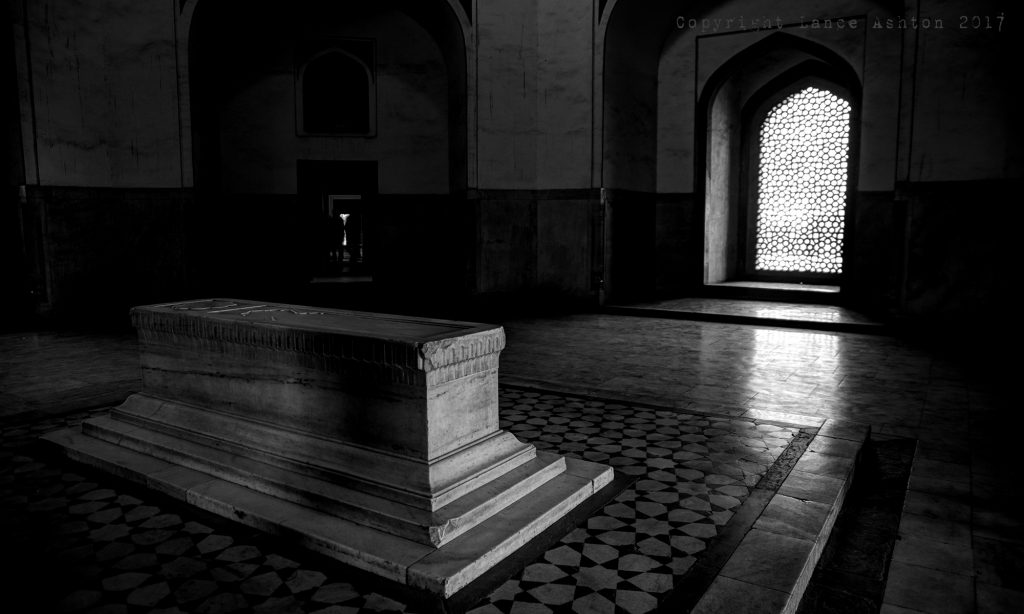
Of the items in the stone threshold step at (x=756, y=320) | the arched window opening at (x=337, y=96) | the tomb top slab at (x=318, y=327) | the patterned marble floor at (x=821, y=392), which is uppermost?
the arched window opening at (x=337, y=96)

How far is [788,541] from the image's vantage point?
6.77ft

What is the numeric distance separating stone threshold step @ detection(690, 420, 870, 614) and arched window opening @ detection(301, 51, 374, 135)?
7.70 m

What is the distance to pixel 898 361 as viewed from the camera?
4.95 meters

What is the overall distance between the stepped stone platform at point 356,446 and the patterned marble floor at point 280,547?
3.7 inches

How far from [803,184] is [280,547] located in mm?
8594

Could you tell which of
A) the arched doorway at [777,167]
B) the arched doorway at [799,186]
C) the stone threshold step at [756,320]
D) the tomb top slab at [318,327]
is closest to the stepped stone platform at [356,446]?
the tomb top slab at [318,327]

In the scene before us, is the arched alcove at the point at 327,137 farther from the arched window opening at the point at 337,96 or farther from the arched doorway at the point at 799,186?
the arched doorway at the point at 799,186

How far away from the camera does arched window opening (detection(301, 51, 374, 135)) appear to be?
905 centimetres

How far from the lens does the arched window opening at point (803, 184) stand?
8.77 meters

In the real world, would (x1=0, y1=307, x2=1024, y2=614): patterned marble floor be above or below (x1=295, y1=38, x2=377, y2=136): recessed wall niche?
below

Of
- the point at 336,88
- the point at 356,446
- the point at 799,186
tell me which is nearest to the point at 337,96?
the point at 336,88

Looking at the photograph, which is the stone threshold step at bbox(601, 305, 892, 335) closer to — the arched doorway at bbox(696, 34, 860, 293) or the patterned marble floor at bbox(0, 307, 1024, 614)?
the patterned marble floor at bbox(0, 307, 1024, 614)

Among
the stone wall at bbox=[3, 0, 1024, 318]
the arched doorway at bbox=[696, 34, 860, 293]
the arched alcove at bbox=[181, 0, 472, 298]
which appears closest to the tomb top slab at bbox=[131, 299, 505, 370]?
the stone wall at bbox=[3, 0, 1024, 318]

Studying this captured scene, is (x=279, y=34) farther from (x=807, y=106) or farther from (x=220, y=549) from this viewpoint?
(x=220, y=549)
